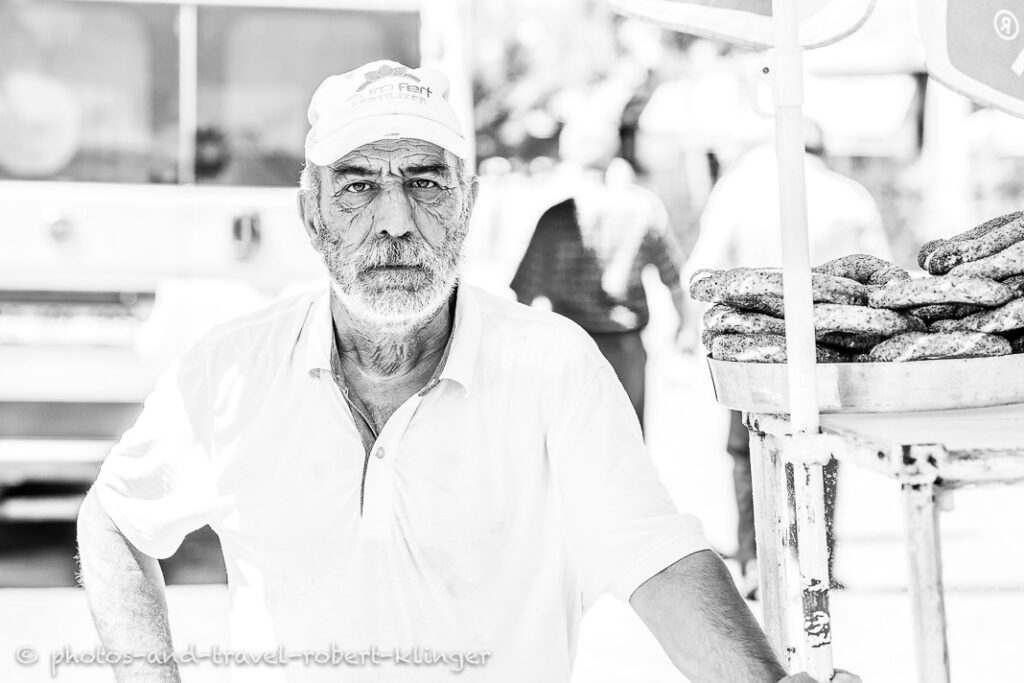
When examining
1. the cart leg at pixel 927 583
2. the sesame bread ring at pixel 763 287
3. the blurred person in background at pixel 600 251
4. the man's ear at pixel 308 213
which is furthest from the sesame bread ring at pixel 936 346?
the blurred person in background at pixel 600 251

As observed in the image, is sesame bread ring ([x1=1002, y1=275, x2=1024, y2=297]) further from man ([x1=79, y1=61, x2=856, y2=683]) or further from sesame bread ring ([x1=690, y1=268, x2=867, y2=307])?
man ([x1=79, y1=61, x2=856, y2=683])

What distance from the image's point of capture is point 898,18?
626 cm

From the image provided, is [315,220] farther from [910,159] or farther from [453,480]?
[910,159]

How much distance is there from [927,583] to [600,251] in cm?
367

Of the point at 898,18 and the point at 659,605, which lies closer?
the point at 659,605

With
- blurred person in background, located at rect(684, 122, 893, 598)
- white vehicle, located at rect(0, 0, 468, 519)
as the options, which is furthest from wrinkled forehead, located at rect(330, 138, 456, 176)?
blurred person in background, located at rect(684, 122, 893, 598)

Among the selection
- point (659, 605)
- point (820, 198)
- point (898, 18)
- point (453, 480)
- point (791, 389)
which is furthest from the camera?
point (898, 18)

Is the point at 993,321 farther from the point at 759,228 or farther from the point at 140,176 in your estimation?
the point at 140,176

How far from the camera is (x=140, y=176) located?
430 centimetres

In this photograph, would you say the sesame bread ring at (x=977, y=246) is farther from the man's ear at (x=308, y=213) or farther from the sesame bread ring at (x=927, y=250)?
the man's ear at (x=308, y=213)

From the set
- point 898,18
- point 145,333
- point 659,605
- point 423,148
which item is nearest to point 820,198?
point 898,18

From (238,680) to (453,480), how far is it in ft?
1.68

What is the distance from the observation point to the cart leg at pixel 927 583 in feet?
4.42

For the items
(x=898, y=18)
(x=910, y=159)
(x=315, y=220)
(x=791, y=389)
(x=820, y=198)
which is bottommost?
(x=791, y=389)
